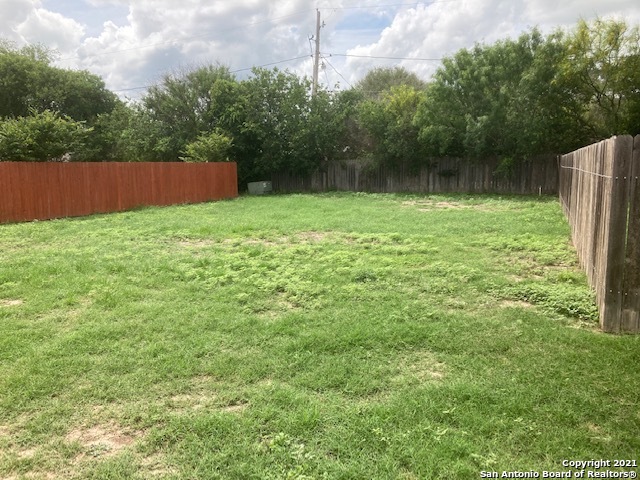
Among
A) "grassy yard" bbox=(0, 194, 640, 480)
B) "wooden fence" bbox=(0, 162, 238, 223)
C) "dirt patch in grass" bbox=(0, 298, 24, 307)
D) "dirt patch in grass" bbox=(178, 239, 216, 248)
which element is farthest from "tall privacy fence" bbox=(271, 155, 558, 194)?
"dirt patch in grass" bbox=(0, 298, 24, 307)

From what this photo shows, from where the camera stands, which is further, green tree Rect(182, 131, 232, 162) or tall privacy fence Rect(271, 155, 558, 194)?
green tree Rect(182, 131, 232, 162)

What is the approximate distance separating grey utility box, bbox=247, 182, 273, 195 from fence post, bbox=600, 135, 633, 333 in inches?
695

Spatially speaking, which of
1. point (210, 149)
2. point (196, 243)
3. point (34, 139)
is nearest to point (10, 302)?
point (196, 243)

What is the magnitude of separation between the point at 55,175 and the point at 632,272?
1288 cm

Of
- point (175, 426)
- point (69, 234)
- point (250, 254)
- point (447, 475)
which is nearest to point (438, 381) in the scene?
point (447, 475)

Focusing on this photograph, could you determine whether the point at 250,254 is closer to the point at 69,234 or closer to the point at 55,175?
the point at 69,234

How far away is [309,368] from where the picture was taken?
10.4ft

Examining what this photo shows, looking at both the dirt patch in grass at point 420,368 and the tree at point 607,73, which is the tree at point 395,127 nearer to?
the tree at point 607,73

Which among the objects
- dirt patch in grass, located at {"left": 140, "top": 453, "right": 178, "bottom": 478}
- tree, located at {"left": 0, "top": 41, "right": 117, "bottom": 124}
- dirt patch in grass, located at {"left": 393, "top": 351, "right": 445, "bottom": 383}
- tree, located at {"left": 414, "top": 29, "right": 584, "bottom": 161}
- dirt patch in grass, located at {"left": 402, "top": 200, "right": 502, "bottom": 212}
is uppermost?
tree, located at {"left": 0, "top": 41, "right": 117, "bottom": 124}

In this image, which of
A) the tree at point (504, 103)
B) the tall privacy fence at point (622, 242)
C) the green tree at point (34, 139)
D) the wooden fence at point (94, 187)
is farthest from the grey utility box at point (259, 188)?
the tall privacy fence at point (622, 242)

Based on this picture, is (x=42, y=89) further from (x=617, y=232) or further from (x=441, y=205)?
(x=617, y=232)

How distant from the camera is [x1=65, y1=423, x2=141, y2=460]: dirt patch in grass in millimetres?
2365

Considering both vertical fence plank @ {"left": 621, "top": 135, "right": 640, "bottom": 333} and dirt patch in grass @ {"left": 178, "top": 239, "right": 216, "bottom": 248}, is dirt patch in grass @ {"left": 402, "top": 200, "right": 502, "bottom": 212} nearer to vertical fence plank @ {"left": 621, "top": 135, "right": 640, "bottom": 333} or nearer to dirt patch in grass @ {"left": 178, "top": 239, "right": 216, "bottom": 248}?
dirt patch in grass @ {"left": 178, "top": 239, "right": 216, "bottom": 248}

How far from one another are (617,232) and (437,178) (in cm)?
1608
